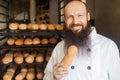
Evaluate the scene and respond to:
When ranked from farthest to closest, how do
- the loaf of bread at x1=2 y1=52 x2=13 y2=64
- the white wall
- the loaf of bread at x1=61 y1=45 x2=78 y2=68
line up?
the white wall, the loaf of bread at x1=2 y1=52 x2=13 y2=64, the loaf of bread at x1=61 y1=45 x2=78 y2=68

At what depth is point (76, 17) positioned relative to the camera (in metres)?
1.31

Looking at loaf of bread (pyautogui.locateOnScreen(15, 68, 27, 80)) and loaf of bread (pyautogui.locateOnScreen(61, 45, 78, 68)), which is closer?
loaf of bread (pyautogui.locateOnScreen(61, 45, 78, 68))

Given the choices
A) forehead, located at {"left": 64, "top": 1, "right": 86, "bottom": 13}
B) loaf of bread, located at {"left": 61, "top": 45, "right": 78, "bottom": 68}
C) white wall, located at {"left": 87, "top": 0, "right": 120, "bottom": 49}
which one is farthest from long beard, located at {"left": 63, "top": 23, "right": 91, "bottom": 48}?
white wall, located at {"left": 87, "top": 0, "right": 120, "bottom": 49}

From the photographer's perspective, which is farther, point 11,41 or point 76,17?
point 11,41

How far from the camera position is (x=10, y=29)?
6.26ft

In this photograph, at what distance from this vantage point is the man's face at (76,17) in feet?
4.29

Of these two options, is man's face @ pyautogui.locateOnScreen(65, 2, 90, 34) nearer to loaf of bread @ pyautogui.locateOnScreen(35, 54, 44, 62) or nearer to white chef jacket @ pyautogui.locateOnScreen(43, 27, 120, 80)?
white chef jacket @ pyautogui.locateOnScreen(43, 27, 120, 80)

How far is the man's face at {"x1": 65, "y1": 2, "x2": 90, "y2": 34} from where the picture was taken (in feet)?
4.29

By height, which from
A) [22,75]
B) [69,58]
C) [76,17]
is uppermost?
[76,17]

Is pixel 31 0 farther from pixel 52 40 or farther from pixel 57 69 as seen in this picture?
pixel 57 69

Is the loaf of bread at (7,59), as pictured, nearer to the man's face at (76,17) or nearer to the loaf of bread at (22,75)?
the loaf of bread at (22,75)

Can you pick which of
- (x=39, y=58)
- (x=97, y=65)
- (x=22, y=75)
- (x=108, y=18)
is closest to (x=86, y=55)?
(x=97, y=65)

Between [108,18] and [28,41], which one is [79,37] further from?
[108,18]

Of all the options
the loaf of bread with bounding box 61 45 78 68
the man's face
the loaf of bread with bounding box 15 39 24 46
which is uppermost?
the man's face
